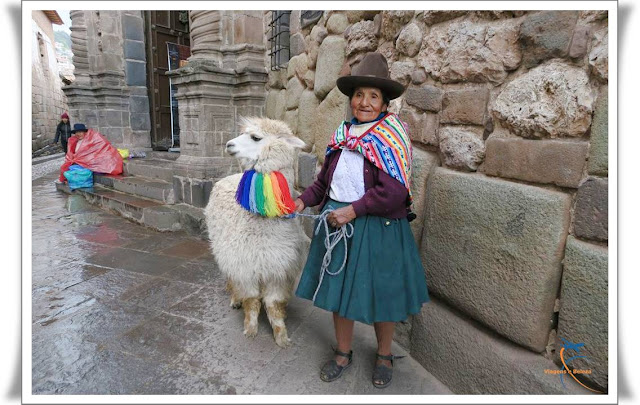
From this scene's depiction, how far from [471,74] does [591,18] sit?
0.51m

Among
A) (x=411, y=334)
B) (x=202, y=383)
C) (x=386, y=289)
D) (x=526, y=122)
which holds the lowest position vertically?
(x=202, y=383)

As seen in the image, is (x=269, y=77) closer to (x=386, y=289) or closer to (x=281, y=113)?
(x=281, y=113)

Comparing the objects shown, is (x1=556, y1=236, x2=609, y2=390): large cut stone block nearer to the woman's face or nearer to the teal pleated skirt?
the teal pleated skirt

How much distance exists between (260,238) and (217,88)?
11.8 ft

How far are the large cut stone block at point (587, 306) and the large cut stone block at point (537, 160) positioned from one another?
0.24 m

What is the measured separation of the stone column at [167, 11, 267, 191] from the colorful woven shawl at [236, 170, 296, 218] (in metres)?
3.19

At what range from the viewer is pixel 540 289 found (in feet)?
4.88

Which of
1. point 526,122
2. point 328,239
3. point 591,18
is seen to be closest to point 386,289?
point 328,239

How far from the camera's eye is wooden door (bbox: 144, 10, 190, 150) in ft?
28.1

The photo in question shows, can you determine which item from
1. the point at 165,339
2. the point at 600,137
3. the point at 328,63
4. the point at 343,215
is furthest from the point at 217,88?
the point at 600,137

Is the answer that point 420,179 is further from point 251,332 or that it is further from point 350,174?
point 251,332

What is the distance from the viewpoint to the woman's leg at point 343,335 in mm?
2043

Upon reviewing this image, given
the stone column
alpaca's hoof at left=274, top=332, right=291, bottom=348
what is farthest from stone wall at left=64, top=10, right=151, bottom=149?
alpaca's hoof at left=274, top=332, right=291, bottom=348
